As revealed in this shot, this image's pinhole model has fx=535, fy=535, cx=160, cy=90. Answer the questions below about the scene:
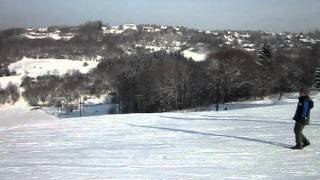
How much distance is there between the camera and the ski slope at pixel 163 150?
14.9 meters

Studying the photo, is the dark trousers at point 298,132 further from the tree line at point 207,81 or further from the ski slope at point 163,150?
the tree line at point 207,81

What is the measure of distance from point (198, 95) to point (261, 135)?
79458 millimetres

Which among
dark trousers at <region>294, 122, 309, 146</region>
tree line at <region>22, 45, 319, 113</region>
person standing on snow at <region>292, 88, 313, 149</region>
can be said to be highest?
person standing on snow at <region>292, 88, 313, 149</region>

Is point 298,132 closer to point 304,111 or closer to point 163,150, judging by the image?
point 304,111

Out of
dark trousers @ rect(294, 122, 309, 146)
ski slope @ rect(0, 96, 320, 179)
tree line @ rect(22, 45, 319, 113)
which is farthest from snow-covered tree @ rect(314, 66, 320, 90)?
dark trousers @ rect(294, 122, 309, 146)

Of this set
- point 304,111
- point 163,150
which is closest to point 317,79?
point 163,150

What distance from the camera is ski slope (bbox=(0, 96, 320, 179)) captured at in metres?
14.9

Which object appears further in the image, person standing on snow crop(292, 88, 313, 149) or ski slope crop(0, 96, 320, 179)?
person standing on snow crop(292, 88, 313, 149)

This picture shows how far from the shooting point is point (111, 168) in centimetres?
1588

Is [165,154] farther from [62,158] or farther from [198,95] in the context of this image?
[198,95]

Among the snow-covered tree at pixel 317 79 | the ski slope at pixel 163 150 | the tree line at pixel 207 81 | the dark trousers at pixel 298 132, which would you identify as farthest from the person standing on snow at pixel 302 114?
the snow-covered tree at pixel 317 79

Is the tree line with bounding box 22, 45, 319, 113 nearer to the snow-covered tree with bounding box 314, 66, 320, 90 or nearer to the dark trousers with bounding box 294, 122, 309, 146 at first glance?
the snow-covered tree with bounding box 314, 66, 320, 90

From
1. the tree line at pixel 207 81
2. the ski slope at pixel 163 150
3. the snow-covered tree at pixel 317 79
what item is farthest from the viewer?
the tree line at pixel 207 81

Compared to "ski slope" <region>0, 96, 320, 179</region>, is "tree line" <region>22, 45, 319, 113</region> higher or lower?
lower
